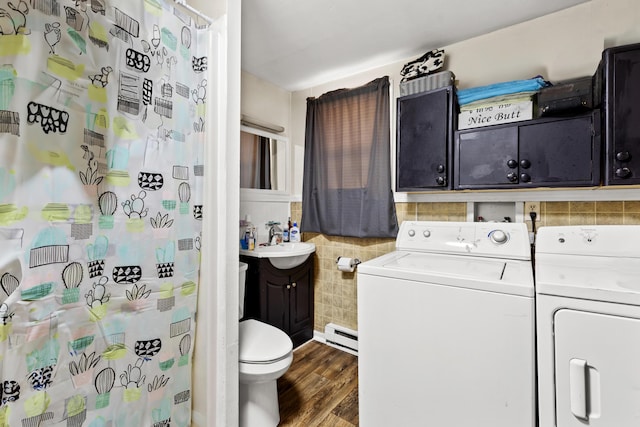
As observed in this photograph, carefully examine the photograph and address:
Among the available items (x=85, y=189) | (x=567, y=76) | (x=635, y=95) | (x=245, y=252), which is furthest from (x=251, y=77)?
(x=635, y=95)

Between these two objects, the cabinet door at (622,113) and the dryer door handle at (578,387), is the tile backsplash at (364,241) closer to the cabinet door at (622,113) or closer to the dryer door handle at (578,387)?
the cabinet door at (622,113)

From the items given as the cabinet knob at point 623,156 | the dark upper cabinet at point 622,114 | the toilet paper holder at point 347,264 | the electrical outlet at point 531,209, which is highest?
the dark upper cabinet at point 622,114

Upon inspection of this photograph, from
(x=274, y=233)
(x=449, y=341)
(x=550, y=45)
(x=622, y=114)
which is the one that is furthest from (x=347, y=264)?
(x=550, y=45)

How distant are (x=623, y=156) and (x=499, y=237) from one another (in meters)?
0.62

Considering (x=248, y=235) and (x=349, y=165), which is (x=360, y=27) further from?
(x=248, y=235)

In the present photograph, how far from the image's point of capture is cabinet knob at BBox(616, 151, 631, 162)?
1331 millimetres

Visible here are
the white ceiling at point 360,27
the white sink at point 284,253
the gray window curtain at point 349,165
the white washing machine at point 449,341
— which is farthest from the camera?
the gray window curtain at point 349,165

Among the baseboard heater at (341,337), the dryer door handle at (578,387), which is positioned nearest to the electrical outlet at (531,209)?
the dryer door handle at (578,387)

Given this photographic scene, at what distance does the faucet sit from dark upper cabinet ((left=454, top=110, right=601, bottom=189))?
1.56 metres

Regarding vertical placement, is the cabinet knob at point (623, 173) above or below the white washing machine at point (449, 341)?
above

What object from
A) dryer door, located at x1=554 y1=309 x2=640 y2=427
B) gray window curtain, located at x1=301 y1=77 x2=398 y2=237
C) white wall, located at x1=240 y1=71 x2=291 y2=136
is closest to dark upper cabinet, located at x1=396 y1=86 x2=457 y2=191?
gray window curtain, located at x1=301 y1=77 x2=398 y2=237

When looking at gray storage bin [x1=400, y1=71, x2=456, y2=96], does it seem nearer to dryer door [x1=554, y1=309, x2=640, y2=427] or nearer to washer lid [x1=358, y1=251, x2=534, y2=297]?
washer lid [x1=358, y1=251, x2=534, y2=297]

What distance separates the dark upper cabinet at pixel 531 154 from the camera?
1.45 metres

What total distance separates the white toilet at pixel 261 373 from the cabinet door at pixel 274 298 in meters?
0.52
